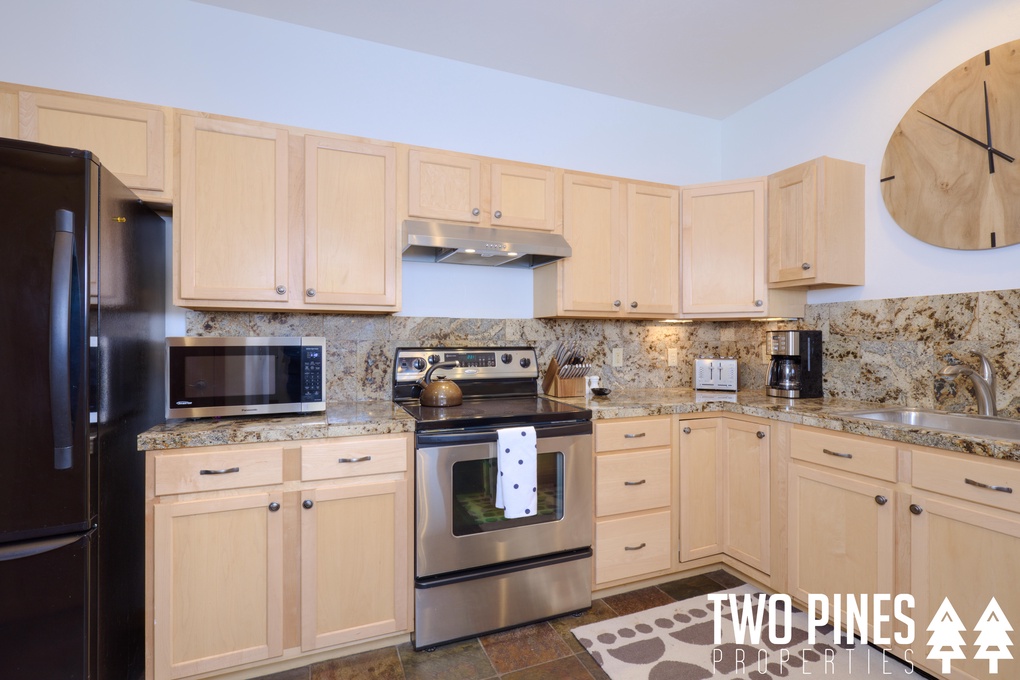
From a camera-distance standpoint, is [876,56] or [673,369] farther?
[673,369]

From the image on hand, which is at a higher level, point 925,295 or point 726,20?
point 726,20

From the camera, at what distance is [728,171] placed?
3385 millimetres

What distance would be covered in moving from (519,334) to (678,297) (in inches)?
38.4

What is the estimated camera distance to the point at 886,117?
242 cm

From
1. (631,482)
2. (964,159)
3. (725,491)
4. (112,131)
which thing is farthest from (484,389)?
(964,159)

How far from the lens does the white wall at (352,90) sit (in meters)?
2.08

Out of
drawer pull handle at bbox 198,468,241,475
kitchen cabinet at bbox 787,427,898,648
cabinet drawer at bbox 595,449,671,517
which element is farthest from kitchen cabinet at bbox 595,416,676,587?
drawer pull handle at bbox 198,468,241,475

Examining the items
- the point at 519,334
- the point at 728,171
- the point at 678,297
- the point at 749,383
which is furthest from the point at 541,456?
the point at 728,171

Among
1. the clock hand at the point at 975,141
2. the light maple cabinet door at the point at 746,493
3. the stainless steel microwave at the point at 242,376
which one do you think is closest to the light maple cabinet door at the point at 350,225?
the stainless steel microwave at the point at 242,376

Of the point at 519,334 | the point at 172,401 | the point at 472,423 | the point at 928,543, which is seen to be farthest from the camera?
the point at 519,334

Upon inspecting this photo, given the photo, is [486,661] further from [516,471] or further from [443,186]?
[443,186]

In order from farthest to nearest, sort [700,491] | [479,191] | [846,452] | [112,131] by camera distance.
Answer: [700,491] < [479,191] < [846,452] < [112,131]

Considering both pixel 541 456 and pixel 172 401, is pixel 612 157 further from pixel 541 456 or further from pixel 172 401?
pixel 172 401

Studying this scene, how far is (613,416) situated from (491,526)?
0.76 m
